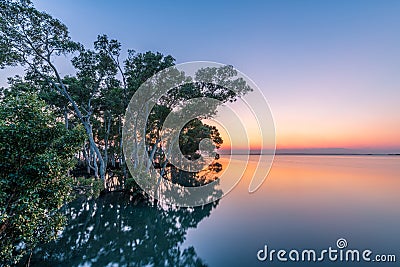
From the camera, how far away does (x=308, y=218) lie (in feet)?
34.2

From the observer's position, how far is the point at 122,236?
27.2 ft

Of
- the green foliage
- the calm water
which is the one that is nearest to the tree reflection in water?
the calm water

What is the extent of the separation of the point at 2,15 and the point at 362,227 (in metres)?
20.0

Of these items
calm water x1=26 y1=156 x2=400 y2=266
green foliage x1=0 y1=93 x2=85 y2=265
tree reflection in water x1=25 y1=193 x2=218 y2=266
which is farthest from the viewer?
calm water x1=26 y1=156 x2=400 y2=266

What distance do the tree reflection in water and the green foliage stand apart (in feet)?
9.19

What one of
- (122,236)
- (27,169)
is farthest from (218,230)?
(27,169)

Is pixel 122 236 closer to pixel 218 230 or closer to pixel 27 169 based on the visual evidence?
pixel 218 230

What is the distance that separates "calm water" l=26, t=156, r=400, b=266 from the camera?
21.7 ft

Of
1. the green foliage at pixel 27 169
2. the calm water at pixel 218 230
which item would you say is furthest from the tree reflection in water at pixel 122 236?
the green foliage at pixel 27 169

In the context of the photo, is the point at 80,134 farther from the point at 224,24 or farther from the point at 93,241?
the point at 224,24

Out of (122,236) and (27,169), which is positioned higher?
(27,169)

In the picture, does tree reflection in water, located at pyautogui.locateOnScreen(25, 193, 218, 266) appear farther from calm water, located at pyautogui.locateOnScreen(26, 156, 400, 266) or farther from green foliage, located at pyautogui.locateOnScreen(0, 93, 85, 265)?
green foliage, located at pyautogui.locateOnScreen(0, 93, 85, 265)

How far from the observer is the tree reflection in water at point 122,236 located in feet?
20.9

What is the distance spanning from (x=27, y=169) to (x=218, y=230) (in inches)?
310
